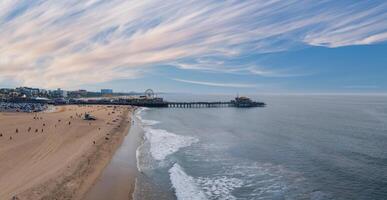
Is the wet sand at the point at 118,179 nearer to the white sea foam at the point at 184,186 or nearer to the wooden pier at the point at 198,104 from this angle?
the white sea foam at the point at 184,186

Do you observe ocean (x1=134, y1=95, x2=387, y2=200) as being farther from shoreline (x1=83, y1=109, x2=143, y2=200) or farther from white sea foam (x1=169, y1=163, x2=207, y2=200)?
shoreline (x1=83, y1=109, x2=143, y2=200)

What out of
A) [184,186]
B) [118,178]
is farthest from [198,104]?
[184,186]

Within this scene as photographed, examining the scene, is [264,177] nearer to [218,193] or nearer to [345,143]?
[218,193]

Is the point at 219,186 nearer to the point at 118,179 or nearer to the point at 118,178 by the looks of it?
the point at 118,179

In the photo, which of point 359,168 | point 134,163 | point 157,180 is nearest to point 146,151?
point 134,163

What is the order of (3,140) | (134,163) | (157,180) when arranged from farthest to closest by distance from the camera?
(3,140), (134,163), (157,180)
